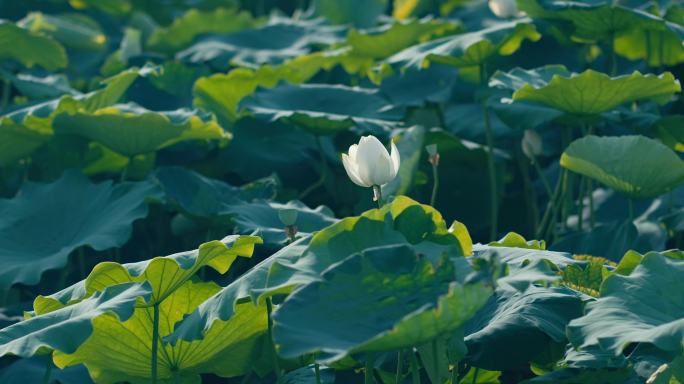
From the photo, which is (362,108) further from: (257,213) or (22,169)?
(22,169)

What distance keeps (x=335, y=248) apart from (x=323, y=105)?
1.61m

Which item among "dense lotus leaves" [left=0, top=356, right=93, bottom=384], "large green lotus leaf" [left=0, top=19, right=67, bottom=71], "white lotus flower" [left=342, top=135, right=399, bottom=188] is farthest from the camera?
"large green lotus leaf" [left=0, top=19, right=67, bottom=71]

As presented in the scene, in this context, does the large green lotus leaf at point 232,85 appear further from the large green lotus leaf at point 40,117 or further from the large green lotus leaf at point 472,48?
the large green lotus leaf at point 472,48

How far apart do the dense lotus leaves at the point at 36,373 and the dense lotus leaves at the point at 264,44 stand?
1.67m

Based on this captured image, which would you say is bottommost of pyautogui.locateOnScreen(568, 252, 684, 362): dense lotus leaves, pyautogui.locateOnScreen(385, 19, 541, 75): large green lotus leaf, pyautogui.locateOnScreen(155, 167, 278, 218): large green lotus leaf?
pyautogui.locateOnScreen(155, 167, 278, 218): large green lotus leaf

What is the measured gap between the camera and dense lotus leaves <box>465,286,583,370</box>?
199 cm

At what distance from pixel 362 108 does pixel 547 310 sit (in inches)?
55.5

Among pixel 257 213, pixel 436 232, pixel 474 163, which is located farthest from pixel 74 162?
pixel 436 232

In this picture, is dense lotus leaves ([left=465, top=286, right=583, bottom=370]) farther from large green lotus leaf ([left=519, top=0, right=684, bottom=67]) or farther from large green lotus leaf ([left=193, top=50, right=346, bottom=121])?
large green lotus leaf ([left=193, top=50, right=346, bottom=121])

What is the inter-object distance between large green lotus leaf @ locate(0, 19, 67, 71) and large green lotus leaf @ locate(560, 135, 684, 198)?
1.78m

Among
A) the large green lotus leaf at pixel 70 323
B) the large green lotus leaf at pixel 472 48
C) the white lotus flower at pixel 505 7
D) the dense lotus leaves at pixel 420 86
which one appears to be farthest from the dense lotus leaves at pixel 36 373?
the white lotus flower at pixel 505 7

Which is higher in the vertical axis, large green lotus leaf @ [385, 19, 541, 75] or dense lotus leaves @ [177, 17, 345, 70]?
large green lotus leaf @ [385, 19, 541, 75]

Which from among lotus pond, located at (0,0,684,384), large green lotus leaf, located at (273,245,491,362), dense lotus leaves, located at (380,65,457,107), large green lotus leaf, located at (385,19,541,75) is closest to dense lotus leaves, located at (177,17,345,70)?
lotus pond, located at (0,0,684,384)

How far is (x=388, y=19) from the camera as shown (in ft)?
15.0
